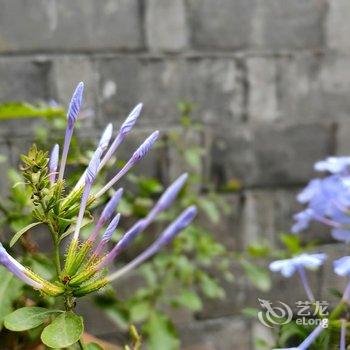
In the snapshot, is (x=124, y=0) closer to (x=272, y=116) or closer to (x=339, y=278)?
(x=272, y=116)

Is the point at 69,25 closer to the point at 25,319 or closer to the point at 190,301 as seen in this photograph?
the point at 190,301

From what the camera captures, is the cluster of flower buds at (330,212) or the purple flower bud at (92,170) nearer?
the purple flower bud at (92,170)

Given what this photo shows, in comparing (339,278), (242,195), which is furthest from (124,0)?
(339,278)

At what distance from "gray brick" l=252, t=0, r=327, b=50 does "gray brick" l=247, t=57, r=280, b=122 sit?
6cm

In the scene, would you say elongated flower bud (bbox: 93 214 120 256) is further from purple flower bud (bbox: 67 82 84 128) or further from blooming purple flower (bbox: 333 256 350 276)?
blooming purple flower (bbox: 333 256 350 276)

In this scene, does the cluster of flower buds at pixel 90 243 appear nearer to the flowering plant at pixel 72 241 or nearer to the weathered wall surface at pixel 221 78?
the flowering plant at pixel 72 241

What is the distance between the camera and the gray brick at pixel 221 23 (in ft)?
6.75

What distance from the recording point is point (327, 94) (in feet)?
7.43

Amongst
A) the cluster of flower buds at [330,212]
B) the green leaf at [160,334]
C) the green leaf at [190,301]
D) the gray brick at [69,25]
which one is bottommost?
the green leaf at [190,301]

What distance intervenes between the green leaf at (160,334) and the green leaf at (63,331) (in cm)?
98

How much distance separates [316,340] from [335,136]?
166cm

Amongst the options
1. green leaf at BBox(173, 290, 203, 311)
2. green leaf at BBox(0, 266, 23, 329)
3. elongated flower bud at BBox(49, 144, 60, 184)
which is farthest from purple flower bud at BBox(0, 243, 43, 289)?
green leaf at BBox(173, 290, 203, 311)

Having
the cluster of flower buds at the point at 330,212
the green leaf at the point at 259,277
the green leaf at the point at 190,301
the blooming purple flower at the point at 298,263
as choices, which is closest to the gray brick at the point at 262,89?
the green leaf at the point at 259,277

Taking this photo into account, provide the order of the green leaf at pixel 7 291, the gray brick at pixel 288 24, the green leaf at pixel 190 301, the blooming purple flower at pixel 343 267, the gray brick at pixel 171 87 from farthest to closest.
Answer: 1. the gray brick at pixel 288 24
2. the gray brick at pixel 171 87
3. the green leaf at pixel 190 301
4. the green leaf at pixel 7 291
5. the blooming purple flower at pixel 343 267
